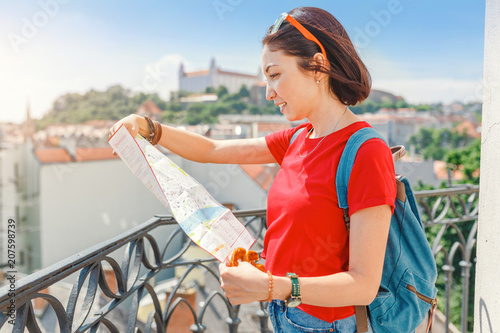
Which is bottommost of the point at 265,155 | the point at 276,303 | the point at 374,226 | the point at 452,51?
the point at 276,303

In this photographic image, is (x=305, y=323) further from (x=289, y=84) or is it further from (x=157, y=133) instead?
(x=157, y=133)

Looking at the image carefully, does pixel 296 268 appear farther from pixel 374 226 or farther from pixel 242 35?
pixel 242 35

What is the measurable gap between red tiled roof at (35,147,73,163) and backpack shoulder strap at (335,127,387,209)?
19.0 m

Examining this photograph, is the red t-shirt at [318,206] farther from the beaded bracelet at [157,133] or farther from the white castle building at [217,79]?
the white castle building at [217,79]

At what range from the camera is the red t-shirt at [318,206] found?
2.55ft

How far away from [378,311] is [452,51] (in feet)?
207

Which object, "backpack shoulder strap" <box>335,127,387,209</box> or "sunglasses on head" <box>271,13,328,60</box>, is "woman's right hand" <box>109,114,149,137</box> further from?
"backpack shoulder strap" <box>335,127,387,209</box>

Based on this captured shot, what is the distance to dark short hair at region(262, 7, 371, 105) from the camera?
0.86m

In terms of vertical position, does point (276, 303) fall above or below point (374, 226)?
below

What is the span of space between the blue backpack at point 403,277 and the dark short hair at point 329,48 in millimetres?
119

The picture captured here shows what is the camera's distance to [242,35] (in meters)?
57.6

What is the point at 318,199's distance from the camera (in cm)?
84

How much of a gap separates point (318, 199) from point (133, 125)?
0.53 m

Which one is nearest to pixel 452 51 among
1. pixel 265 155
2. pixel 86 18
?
pixel 86 18
